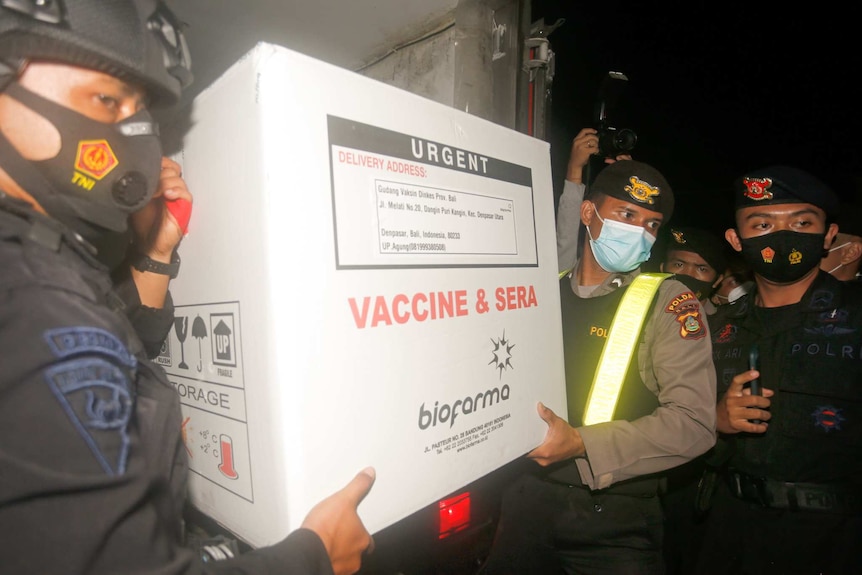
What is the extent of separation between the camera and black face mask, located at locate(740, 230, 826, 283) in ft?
6.69

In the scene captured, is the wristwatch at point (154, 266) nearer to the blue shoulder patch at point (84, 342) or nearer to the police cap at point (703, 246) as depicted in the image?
the blue shoulder patch at point (84, 342)

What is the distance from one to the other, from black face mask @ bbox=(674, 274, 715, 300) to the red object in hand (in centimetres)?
229

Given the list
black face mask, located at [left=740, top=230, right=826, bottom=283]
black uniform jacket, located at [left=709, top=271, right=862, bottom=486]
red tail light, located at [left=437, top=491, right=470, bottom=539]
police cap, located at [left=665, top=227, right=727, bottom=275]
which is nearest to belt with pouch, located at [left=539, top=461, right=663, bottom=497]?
red tail light, located at [left=437, top=491, right=470, bottom=539]

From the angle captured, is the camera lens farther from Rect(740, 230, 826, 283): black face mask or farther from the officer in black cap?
Rect(740, 230, 826, 283): black face mask

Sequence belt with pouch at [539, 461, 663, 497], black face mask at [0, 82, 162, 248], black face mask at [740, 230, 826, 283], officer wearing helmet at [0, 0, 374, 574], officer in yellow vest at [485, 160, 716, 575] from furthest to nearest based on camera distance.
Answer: black face mask at [740, 230, 826, 283] < belt with pouch at [539, 461, 663, 497] < officer in yellow vest at [485, 160, 716, 575] < black face mask at [0, 82, 162, 248] < officer wearing helmet at [0, 0, 374, 574]

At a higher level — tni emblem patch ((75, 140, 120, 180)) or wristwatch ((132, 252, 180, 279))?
tni emblem patch ((75, 140, 120, 180))

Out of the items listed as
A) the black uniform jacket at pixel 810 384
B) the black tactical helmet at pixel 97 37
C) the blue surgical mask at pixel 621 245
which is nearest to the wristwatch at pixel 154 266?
the black tactical helmet at pixel 97 37

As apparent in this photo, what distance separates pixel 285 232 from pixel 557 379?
3.40 ft

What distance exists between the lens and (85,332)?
24.8 inches

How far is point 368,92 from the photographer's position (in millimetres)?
937

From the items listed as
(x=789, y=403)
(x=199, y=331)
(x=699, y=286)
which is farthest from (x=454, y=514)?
(x=699, y=286)

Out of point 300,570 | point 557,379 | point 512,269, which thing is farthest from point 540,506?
point 300,570

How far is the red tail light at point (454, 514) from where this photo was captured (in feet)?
5.12

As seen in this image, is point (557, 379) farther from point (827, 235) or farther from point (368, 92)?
point (827, 235)
